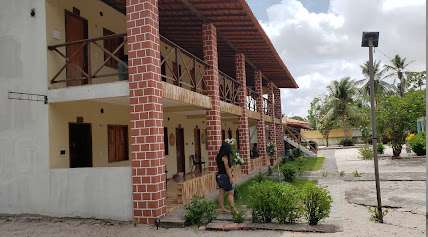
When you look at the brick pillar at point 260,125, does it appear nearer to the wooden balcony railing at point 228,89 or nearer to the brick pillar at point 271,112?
the wooden balcony railing at point 228,89

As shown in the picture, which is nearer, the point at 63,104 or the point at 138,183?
the point at 138,183

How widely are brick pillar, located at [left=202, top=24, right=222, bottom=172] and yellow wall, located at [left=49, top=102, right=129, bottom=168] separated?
255 cm

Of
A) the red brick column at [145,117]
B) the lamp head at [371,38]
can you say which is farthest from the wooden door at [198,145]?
the lamp head at [371,38]

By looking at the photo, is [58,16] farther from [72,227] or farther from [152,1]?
[72,227]

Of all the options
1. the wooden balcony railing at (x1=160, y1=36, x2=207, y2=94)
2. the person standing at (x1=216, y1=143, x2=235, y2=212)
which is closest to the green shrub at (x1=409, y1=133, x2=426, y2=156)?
the wooden balcony railing at (x1=160, y1=36, x2=207, y2=94)

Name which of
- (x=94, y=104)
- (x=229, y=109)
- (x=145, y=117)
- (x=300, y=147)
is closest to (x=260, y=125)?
(x=229, y=109)

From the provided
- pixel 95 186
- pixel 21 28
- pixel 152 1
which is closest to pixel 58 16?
pixel 21 28

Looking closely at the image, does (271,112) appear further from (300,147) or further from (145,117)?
(145,117)

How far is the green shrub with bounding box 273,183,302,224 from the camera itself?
664 cm

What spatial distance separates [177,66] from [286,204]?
4.37 meters

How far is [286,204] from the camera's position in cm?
667

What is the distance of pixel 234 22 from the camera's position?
11.2 meters

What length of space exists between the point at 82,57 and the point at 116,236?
201 inches

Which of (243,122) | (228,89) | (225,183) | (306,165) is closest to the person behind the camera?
(225,183)
